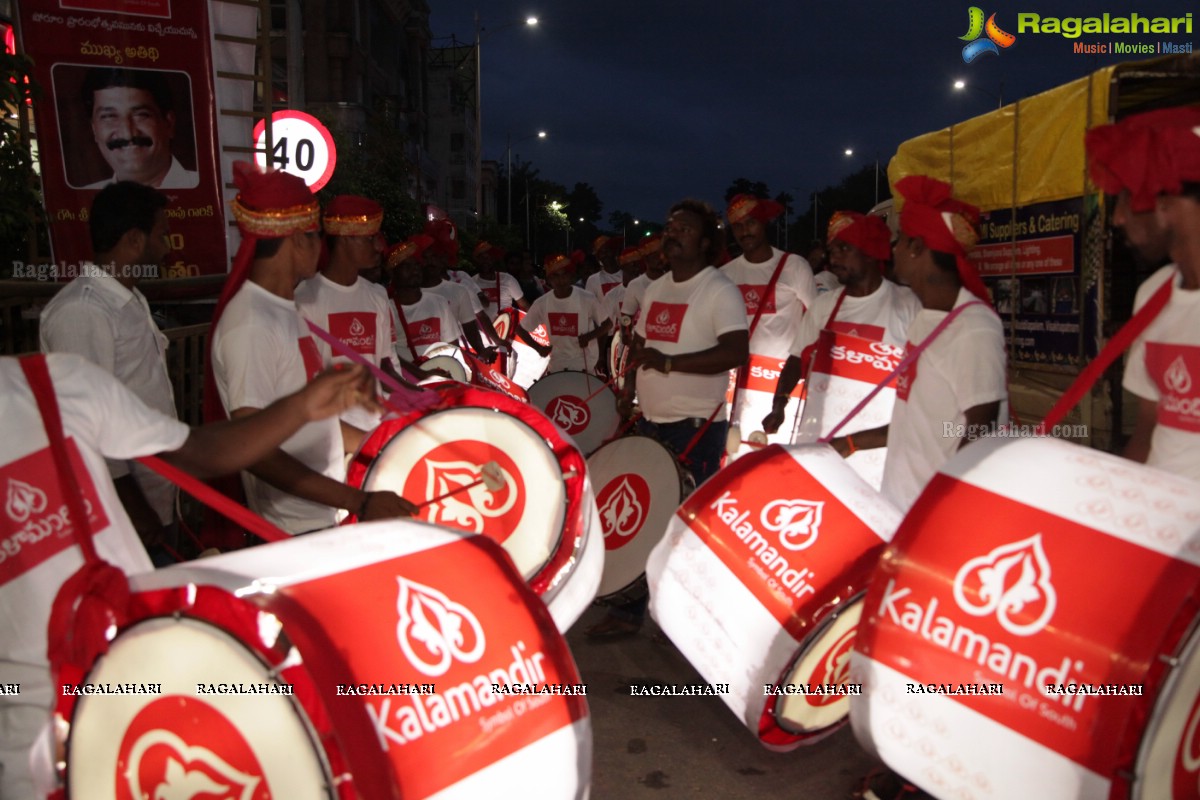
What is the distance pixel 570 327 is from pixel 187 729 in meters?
9.48

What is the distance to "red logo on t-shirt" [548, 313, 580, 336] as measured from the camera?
11.2 meters

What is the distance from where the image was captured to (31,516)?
2096 mm

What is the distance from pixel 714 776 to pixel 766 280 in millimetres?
3942

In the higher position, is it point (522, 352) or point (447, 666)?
point (447, 666)

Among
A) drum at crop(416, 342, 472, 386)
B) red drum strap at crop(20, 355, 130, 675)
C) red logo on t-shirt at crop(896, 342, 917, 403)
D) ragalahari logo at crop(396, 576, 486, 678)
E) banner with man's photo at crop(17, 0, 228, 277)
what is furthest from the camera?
drum at crop(416, 342, 472, 386)

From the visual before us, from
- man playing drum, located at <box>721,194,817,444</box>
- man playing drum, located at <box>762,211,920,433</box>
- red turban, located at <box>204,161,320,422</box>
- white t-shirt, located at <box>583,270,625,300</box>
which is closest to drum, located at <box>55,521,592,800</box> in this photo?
red turban, located at <box>204,161,320,422</box>

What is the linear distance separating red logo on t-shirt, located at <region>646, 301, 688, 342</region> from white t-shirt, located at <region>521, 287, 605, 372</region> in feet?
17.6

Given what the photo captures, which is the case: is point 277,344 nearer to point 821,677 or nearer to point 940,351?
point 821,677

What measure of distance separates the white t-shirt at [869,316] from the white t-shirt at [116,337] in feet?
10.6

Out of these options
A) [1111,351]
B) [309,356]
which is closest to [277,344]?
[309,356]

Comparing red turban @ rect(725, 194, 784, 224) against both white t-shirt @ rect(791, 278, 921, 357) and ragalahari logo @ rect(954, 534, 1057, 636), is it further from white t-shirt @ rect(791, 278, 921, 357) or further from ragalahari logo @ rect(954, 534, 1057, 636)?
ragalahari logo @ rect(954, 534, 1057, 636)

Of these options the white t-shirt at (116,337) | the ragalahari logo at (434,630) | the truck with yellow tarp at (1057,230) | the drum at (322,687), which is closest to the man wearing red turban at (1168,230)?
the drum at (322,687)

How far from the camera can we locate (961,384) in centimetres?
359

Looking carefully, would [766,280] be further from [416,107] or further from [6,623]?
[416,107]
